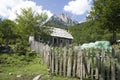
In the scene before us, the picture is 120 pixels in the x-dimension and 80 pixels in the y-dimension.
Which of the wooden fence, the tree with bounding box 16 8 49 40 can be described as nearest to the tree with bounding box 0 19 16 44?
the tree with bounding box 16 8 49 40

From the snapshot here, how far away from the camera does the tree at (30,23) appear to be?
35656mm

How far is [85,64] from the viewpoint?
11.3 metres

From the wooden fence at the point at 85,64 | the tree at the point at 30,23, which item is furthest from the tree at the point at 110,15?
the wooden fence at the point at 85,64

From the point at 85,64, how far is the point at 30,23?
26.4m

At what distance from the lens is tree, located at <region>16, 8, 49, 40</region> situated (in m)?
35.7

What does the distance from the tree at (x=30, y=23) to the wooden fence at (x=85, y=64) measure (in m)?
22.5

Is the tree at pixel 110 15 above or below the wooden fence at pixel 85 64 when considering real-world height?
above

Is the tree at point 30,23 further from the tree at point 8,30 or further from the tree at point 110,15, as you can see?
the tree at point 110,15

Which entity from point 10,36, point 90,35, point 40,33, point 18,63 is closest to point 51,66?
point 18,63

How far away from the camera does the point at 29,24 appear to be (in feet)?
120

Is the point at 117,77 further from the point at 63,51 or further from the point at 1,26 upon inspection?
the point at 1,26

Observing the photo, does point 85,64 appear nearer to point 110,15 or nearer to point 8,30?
point 110,15

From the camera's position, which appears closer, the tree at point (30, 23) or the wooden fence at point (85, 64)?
the wooden fence at point (85, 64)

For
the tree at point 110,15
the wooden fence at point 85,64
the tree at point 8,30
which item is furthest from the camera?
the tree at point 8,30
